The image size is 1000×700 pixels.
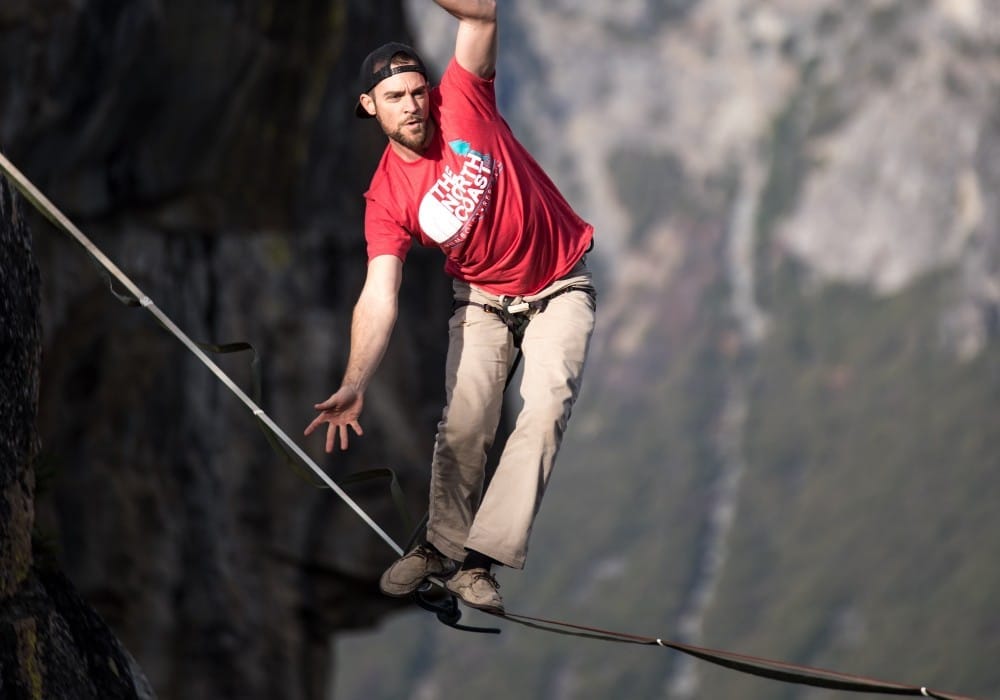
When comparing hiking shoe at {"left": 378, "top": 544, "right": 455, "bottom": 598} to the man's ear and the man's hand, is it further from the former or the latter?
the man's ear

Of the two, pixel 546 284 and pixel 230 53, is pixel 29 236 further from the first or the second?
pixel 230 53

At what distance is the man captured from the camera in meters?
9.68

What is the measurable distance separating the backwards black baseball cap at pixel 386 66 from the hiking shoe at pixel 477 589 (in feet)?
9.80

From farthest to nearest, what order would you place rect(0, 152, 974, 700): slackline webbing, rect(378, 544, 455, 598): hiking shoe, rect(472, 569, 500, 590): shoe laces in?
rect(378, 544, 455, 598): hiking shoe < rect(472, 569, 500, 590): shoe laces < rect(0, 152, 974, 700): slackline webbing

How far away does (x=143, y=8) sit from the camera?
22078mm

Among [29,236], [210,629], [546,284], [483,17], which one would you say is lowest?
[210,629]

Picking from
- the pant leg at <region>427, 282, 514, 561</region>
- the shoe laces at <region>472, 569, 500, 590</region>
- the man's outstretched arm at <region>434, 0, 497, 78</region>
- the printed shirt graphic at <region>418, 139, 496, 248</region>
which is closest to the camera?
the man's outstretched arm at <region>434, 0, 497, 78</region>

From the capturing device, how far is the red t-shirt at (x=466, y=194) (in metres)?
9.75

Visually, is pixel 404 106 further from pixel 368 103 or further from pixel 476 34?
pixel 476 34

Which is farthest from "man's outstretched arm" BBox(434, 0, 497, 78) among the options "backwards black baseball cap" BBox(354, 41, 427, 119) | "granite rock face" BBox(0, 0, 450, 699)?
"granite rock face" BBox(0, 0, 450, 699)

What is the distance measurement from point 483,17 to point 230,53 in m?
17.1

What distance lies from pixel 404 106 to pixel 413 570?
3116 mm

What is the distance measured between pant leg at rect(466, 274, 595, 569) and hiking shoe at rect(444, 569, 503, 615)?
18cm

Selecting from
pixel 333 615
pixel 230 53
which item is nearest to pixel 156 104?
pixel 230 53
